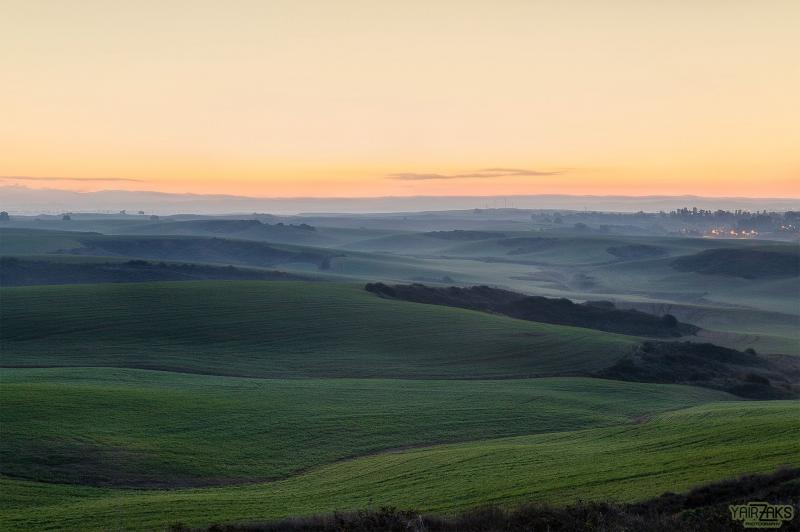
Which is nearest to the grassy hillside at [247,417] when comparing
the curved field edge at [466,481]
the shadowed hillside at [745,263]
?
Result: the curved field edge at [466,481]

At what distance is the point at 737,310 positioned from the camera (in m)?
112

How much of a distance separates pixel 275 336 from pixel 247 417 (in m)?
28.4

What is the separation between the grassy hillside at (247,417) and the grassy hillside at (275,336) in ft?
20.0

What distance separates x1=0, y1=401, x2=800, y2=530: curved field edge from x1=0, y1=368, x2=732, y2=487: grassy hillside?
245cm

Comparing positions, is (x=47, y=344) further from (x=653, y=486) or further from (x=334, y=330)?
(x=653, y=486)

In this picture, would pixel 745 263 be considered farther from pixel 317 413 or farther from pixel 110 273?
pixel 317 413

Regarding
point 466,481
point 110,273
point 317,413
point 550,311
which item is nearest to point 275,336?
point 317,413

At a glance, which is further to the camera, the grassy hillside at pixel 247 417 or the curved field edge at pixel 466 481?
the grassy hillside at pixel 247 417

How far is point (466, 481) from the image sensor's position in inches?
1056

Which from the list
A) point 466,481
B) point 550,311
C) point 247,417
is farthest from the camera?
point 550,311

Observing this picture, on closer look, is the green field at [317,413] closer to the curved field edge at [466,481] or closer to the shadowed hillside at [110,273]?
the curved field edge at [466,481]

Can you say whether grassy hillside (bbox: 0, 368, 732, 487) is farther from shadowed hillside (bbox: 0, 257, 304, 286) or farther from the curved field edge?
shadowed hillside (bbox: 0, 257, 304, 286)


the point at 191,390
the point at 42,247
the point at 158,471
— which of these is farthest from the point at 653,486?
the point at 42,247

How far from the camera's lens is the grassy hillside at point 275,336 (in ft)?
195
